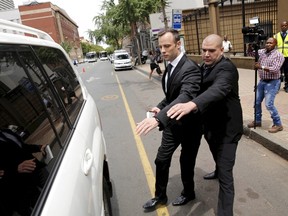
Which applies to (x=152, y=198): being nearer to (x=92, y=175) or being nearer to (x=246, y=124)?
(x=92, y=175)

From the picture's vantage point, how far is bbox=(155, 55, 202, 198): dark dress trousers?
9.20 feet

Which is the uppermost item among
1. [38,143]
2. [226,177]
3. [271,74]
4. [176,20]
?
[176,20]

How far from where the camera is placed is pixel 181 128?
322 cm

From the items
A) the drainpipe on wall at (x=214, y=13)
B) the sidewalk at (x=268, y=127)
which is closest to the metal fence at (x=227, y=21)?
the drainpipe on wall at (x=214, y=13)

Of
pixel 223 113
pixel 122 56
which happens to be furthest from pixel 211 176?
pixel 122 56

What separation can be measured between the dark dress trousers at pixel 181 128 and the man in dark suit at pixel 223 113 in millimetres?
143

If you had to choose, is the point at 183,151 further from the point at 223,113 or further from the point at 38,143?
the point at 38,143

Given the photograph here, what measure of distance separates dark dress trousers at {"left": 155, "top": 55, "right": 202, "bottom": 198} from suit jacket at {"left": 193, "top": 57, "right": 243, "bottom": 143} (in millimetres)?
142

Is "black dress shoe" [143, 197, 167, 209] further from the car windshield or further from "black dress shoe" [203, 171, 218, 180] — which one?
the car windshield

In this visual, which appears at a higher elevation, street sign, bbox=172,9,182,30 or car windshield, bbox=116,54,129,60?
street sign, bbox=172,9,182,30

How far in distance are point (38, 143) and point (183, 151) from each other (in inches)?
84.3

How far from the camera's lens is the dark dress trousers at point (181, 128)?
2.80 meters

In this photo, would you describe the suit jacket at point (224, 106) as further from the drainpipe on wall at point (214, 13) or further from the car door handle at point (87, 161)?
the drainpipe on wall at point (214, 13)

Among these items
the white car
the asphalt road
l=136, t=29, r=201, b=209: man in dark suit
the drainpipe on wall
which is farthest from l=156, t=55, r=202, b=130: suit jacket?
the white car
